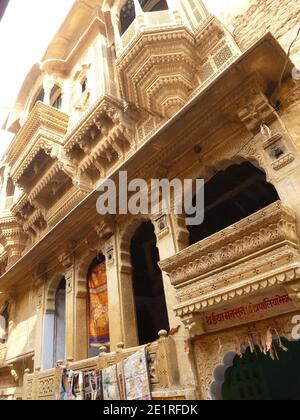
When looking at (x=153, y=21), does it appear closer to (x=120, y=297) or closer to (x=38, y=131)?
(x=38, y=131)

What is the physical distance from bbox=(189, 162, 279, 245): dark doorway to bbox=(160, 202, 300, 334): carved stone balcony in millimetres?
3483

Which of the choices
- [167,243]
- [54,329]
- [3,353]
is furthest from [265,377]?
[3,353]

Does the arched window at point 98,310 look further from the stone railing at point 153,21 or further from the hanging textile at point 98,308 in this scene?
the stone railing at point 153,21

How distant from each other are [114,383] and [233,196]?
5.22 m

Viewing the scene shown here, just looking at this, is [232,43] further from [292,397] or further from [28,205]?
[28,205]

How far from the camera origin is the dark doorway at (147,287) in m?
9.84

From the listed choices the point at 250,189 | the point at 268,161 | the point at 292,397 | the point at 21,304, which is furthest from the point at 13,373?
the point at 268,161

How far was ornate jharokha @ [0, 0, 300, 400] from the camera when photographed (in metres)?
4.38

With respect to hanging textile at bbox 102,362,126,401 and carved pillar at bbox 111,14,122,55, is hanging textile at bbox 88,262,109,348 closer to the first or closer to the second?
hanging textile at bbox 102,362,126,401

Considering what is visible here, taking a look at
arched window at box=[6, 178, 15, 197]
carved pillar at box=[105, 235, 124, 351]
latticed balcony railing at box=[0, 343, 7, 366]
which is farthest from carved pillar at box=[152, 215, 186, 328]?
arched window at box=[6, 178, 15, 197]

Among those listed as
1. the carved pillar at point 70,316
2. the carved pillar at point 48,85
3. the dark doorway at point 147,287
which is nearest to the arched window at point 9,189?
the carved pillar at point 48,85

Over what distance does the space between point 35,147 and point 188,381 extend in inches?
329

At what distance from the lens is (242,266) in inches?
160

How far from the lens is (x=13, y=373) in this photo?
991 centimetres
